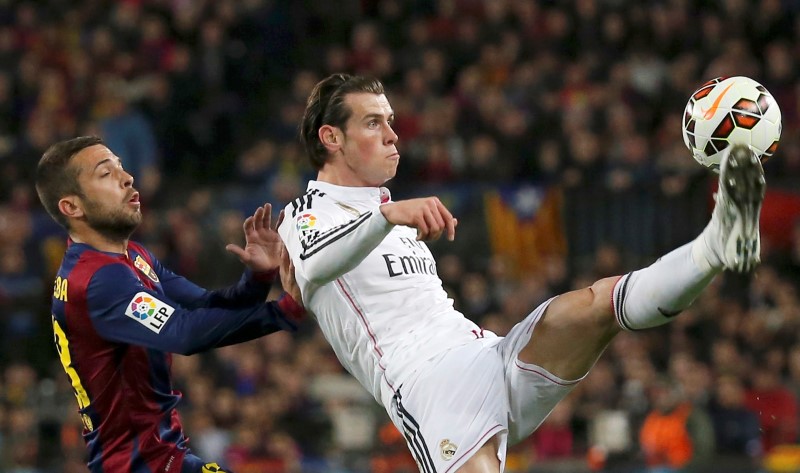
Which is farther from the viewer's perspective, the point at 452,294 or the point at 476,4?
the point at 476,4

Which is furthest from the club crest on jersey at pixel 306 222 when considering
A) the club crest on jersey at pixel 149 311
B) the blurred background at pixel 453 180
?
the blurred background at pixel 453 180

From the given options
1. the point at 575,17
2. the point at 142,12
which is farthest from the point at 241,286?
the point at 142,12

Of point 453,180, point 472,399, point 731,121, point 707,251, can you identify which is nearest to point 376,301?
point 472,399

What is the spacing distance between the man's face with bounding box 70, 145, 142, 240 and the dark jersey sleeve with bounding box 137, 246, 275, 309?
1.29ft

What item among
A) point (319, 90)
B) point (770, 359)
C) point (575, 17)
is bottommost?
point (770, 359)

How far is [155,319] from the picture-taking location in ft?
19.4

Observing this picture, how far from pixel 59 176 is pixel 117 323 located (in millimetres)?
781

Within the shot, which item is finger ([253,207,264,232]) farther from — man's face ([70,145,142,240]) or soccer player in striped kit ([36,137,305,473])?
man's face ([70,145,142,240])

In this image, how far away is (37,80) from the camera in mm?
17031

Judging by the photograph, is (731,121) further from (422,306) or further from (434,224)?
(422,306)

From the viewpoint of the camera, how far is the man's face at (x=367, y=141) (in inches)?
265

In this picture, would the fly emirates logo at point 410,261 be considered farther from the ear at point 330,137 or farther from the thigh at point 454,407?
the ear at point 330,137

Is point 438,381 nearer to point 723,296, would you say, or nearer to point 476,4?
point 723,296

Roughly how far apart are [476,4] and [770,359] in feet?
21.1
